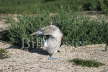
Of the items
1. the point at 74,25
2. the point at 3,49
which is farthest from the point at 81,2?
the point at 3,49

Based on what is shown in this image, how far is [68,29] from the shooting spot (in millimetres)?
9852

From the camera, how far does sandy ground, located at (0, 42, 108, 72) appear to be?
768 centimetres

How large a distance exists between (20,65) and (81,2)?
462 inches

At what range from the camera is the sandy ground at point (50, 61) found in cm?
768

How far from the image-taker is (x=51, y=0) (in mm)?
20938

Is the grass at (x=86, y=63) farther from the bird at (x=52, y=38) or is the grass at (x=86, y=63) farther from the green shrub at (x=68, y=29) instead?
the green shrub at (x=68, y=29)

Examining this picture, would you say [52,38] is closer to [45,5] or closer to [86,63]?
[86,63]

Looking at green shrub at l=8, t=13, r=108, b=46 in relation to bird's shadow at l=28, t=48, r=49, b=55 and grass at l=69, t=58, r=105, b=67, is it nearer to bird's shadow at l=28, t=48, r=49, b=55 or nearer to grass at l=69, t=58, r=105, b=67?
bird's shadow at l=28, t=48, r=49, b=55

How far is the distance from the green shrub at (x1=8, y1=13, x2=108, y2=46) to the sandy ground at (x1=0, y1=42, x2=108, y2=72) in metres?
0.28

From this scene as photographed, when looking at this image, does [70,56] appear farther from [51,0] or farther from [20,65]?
[51,0]

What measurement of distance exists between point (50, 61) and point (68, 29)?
181 cm

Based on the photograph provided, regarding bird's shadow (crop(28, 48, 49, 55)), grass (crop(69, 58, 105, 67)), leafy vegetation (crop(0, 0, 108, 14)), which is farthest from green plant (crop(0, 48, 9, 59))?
leafy vegetation (crop(0, 0, 108, 14))

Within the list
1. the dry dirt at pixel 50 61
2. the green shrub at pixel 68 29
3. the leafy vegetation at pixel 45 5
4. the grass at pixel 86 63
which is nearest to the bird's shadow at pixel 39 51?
the dry dirt at pixel 50 61

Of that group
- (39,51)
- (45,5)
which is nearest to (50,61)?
(39,51)
